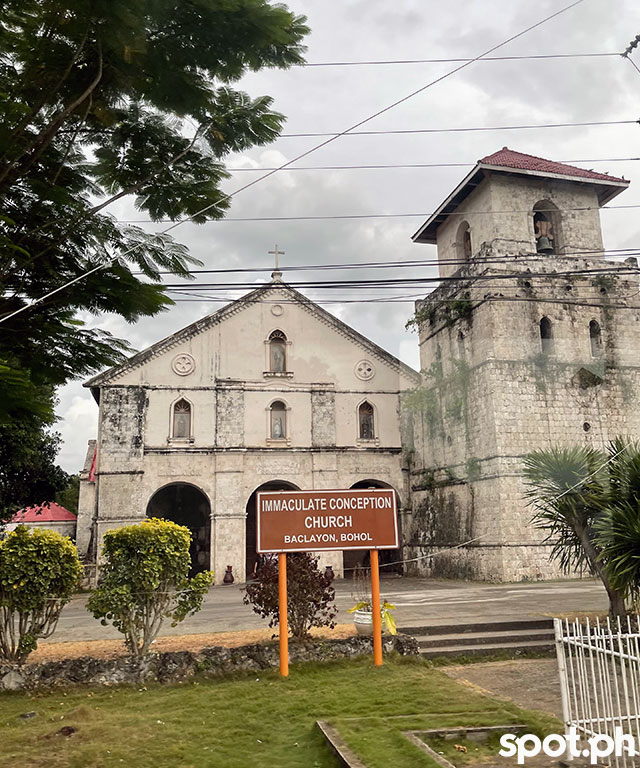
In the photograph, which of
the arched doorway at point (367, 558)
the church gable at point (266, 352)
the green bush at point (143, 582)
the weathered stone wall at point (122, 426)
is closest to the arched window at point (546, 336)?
the church gable at point (266, 352)

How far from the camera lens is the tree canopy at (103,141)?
3.89 metres

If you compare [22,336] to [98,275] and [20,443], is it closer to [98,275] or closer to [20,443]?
[98,275]

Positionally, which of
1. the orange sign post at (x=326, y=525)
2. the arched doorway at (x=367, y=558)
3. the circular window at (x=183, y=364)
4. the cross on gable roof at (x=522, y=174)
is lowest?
the arched doorway at (x=367, y=558)

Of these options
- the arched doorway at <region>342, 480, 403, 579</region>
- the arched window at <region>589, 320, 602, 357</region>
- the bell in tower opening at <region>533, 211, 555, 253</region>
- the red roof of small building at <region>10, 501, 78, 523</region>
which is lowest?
the arched doorway at <region>342, 480, 403, 579</region>

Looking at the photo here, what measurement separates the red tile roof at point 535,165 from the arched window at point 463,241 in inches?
74.4

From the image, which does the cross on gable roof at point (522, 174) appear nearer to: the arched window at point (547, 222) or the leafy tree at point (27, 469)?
the arched window at point (547, 222)

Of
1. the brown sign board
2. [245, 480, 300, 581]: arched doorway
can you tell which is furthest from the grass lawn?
[245, 480, 300, 581]: arched doorway

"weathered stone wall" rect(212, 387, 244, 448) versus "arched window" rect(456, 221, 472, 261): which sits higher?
"arched window" rect(456, 221, 472, 261)

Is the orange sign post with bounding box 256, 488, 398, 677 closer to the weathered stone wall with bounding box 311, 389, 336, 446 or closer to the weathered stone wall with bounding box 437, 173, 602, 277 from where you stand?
the weathered stone wall with bounding box 437, 173, 602, 277

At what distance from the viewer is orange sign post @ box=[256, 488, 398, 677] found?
24.2 feet

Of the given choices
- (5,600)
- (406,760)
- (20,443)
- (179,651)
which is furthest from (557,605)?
(20,443)

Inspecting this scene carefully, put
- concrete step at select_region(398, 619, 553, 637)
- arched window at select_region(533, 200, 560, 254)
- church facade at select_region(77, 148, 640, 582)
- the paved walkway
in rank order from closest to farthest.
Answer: concrete step at select_region(398, 619, 553, 637) → the paved walkway → church facade at select_region(77, 148, 640, 582) → arched window at select_region(533, 200, 560, 254)

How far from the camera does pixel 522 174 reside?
16.7m

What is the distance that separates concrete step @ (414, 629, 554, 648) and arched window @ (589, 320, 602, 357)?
951 cm
